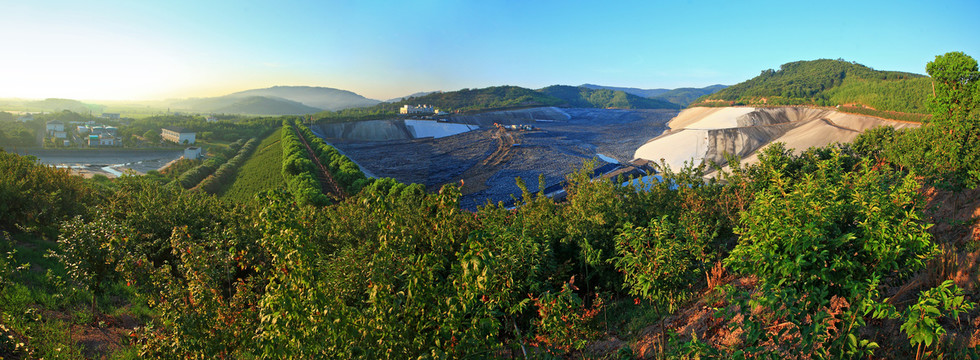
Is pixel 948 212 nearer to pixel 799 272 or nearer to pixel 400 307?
pixel 799 272

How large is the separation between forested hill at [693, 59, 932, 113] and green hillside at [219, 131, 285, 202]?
7657 cm

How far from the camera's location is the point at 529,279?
7621mm

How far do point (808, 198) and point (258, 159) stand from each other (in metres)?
62.4

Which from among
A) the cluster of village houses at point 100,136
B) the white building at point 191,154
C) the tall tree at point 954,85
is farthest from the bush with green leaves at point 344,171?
the cluster of village houses at point 100,136

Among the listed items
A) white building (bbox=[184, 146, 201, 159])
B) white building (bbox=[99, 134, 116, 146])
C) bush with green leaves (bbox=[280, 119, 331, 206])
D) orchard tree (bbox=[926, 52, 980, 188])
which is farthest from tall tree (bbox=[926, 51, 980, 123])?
white building (bbox=[99, 134, 116, 146])

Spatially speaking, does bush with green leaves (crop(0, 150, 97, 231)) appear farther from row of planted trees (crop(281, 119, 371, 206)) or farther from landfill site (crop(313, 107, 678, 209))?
landfill site (crop(313, 107, 678, 209))

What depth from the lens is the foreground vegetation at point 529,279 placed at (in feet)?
14.7

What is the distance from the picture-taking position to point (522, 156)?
194 feet

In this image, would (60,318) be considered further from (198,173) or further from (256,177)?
(198,173)

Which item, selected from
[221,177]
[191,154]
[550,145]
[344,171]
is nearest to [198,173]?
[221,177]

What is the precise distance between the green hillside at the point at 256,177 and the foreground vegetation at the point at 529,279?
25.7m

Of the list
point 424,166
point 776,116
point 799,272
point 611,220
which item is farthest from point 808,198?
point 776,116

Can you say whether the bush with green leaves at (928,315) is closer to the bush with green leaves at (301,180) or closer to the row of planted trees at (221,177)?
the bush with green leaves at (301,180)

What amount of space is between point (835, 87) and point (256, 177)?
138405 mm
